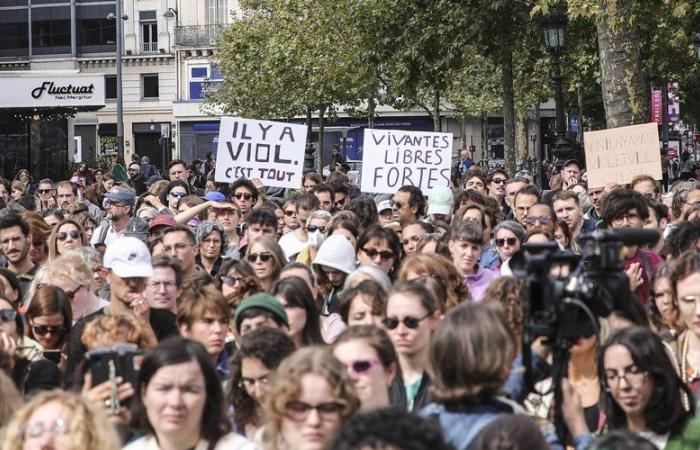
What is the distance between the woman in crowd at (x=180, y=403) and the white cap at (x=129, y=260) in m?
3.04

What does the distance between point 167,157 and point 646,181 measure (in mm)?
58311

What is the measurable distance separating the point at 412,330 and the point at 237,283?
2221 millimetres

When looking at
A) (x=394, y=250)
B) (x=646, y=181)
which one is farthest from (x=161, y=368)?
(x=646, y=181)

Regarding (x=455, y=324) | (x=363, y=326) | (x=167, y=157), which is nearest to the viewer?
(x=455, y=324)

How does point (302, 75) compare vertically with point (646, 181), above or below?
above

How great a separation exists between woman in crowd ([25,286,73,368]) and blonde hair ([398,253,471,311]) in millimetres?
1778

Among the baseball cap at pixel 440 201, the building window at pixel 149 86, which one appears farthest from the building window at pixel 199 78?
the baseball cap at pixel 440 201

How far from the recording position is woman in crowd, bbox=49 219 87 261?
11.1 m

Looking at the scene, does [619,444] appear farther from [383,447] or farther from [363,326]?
[363,326]

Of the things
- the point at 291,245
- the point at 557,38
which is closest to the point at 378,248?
the point at 291,245

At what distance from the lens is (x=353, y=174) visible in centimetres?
3089

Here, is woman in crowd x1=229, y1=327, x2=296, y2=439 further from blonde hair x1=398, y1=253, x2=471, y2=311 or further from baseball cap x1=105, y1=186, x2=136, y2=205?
baseball cap x1=105, y1=186, x2=136, y2=205

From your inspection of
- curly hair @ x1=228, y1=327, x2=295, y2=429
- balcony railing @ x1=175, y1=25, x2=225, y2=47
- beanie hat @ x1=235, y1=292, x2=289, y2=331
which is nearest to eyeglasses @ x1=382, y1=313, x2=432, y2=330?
curly hair @ x1=228, y1=327, x2=295, y2=429

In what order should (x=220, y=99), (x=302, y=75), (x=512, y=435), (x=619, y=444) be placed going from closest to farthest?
(x=619, y=444) < (x=512, y=435) < (x=302, y=75) < (x=220, y=99)
